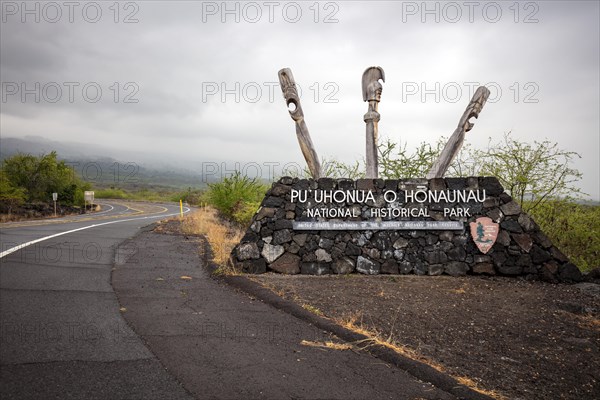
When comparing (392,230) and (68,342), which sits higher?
(392,230)

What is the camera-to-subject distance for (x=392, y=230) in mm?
7902

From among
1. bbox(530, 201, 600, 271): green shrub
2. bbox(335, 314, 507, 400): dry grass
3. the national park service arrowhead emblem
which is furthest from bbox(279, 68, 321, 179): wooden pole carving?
bbox(530, 201, 600, 271): green shrub

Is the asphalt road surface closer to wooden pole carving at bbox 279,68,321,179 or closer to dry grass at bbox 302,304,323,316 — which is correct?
dry grass at bbox 302,304,323,316

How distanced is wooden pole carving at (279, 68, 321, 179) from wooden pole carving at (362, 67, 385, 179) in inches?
48.7

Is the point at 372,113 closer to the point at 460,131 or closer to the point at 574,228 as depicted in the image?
the point at 460,131

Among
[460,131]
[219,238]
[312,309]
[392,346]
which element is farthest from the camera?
[219,238]

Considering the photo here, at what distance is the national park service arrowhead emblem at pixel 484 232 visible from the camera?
7.80m

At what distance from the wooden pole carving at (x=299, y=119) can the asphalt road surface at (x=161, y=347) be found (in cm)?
399

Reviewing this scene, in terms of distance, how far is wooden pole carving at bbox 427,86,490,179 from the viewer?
8.79 m

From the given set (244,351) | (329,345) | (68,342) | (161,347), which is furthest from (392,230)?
(68,342)

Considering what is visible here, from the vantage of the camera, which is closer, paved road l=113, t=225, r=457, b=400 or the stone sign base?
paved road l=113, t=225, r=457, b=400

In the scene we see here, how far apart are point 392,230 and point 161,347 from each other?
5.26 m

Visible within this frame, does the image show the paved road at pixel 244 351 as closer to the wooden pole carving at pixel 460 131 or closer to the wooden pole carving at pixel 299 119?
the wooden pole carving at pixel 299 119

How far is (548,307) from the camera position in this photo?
5906mm
